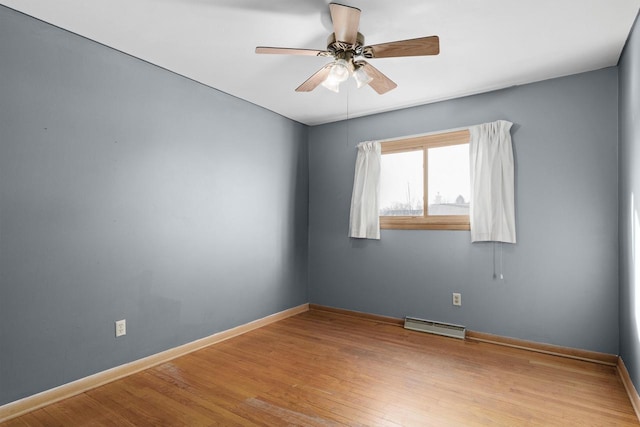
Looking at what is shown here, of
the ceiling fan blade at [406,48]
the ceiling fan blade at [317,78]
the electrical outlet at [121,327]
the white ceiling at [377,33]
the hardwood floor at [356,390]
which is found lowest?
the hardwood floor at [356,390]

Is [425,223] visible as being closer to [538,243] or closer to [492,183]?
[492,183]

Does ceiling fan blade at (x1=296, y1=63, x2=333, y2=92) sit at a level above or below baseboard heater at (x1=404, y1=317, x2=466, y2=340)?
above

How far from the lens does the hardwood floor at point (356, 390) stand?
6.87 ft

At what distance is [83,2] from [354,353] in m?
3.26

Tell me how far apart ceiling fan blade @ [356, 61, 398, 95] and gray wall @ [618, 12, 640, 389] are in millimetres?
1586

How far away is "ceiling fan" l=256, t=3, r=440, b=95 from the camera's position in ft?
6.59

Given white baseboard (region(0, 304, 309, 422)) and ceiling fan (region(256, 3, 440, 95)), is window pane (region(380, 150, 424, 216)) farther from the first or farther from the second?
white baseboard (region(0, 304, 309, 422))

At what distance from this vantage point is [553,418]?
210cm

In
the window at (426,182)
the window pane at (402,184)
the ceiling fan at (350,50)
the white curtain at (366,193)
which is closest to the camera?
the ceiling fan at (350,50)

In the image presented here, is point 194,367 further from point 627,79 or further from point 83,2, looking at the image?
point 627,79

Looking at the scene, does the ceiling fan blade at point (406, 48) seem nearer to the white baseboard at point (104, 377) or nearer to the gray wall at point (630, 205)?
the gray wall at point (630, 205)

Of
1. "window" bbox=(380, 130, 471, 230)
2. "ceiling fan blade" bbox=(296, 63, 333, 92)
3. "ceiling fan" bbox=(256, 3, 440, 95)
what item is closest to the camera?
"ceiling fan" bbox=(256, 3, 440, 95)

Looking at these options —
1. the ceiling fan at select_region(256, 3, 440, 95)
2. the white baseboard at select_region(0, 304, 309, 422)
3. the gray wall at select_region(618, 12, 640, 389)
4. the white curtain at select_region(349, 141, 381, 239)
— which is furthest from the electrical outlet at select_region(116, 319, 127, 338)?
the gray wall at select_region(618, 12, 640, 389)

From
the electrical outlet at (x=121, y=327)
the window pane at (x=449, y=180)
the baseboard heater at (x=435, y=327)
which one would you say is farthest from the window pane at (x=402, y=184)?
the electrical outlet at (x=121, y=327)
